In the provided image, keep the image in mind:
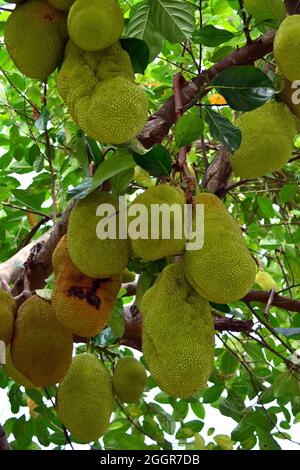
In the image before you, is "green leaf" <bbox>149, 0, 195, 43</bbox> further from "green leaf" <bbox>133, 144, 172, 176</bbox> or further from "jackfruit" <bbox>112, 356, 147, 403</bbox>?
"jackfruit" <bbox>112, 356, 147, 403</bbox>

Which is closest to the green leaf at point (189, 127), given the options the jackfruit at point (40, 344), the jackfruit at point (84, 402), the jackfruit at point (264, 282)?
the jackfruit at point (40, 344)

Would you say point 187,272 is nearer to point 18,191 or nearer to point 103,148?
point 103,148

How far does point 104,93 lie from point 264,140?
323 mm

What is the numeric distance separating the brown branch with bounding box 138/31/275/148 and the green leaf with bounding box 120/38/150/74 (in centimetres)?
Result: 7

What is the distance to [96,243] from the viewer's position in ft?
2.89

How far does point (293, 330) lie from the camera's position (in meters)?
1.14

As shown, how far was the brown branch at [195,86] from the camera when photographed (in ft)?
3.08

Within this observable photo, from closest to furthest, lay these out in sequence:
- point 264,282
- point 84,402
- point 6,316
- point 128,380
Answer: point 6,316
point 84,402
point 128,380
point 264,282

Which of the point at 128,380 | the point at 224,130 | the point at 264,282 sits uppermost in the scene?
the point at 224,130

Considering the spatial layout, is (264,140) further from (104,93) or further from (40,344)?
(40,344)

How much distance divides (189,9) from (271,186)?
1.04 meters

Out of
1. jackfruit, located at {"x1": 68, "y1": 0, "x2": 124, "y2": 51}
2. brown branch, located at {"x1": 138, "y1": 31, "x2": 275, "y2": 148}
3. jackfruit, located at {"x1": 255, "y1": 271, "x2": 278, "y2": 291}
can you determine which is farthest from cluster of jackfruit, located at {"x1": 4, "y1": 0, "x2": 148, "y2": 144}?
jackfruit, located at {"x1": 255, "y1": 271, "x2": 278, "y2": 291}

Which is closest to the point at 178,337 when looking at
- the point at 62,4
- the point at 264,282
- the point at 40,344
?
the point at 40,344

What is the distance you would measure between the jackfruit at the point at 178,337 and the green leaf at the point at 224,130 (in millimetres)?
184
